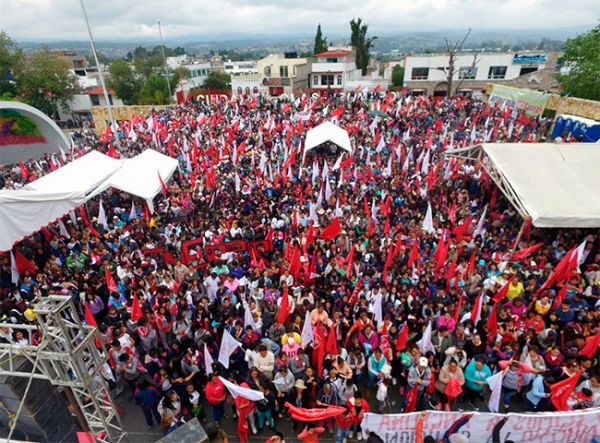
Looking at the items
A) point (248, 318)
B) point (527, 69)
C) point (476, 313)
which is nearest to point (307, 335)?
point (248, 318)

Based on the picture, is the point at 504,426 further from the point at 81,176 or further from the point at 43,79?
the point at 43,79

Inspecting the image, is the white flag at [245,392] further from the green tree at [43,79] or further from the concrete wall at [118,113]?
the green tree at [43,79]

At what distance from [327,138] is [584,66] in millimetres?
21435

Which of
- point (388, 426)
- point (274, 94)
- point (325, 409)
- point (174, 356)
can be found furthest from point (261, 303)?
point (274, 94)

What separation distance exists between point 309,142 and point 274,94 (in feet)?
111

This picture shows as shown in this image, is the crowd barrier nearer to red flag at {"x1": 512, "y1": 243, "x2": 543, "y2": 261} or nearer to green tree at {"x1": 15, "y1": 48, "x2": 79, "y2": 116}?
red flag at {"x1": 512, "y1": 243, "x2": 543, "y2": 261}

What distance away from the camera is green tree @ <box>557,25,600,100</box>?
2517 cm

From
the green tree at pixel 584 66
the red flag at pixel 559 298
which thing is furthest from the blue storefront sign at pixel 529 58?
the red flag at pixel 559 298

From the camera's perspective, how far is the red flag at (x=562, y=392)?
5385 mm

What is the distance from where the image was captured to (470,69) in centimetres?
4338

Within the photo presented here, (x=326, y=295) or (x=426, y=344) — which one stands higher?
(x=426, y=344)

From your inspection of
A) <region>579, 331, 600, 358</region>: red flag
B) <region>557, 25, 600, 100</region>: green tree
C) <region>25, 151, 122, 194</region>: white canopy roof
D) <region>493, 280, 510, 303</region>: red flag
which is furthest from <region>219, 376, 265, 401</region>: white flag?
<region>557, 25, 600, 100</region>: green tree

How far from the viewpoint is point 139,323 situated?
7070mm

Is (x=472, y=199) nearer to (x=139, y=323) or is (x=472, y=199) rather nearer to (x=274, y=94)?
(x=139, y=323)
